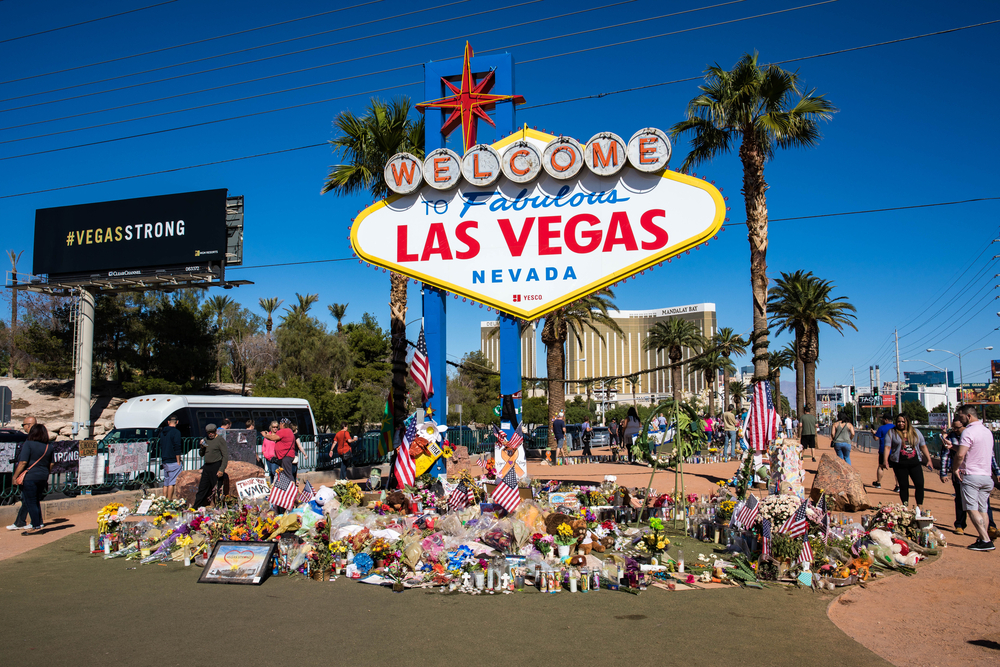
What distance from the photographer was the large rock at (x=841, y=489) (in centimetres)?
1204

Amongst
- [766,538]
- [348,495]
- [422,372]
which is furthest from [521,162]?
[766,538]

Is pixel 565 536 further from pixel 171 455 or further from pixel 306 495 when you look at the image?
pixel 171 455

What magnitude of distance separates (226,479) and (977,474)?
1217cm

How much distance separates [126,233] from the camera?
102 feet

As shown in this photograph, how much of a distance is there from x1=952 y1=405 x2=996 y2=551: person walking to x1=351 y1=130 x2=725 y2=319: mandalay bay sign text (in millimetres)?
5118

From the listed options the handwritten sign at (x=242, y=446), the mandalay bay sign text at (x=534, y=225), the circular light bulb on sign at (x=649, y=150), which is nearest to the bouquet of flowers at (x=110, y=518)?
the mandalay bay sign text at (x=534, y=225)

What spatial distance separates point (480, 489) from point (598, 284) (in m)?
4.36

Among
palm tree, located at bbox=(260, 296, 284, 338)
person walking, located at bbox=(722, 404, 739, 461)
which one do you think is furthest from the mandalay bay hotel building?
person walking, located at bbox=(722, 404, 739, 461)

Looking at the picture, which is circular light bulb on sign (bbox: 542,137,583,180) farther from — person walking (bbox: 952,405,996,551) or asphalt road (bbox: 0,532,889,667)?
asphalt road (bbox: 0,532,889,667)

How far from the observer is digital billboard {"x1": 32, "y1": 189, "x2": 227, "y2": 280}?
2983cm

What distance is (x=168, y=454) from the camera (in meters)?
15.1

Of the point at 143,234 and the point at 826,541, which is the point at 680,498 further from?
the point at 143,234

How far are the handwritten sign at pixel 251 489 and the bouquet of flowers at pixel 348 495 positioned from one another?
3.96ft

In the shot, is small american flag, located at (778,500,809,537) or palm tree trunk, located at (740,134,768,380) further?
palm tree trunk, located at (740,134,768,380)
